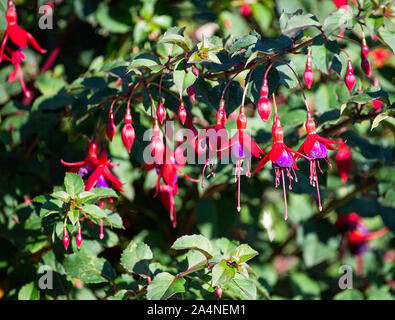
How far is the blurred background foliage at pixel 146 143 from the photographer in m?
1.04

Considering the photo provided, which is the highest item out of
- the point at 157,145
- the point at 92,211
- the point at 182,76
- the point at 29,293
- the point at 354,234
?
the point at 182,76

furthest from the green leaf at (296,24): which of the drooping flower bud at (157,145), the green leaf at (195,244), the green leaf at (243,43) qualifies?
the green leaf at (195,244)

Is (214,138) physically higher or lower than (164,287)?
higher

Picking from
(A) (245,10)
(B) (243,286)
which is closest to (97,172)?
(B) (243,286)

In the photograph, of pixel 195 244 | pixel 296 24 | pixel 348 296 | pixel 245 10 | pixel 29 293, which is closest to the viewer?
pixel 296 24

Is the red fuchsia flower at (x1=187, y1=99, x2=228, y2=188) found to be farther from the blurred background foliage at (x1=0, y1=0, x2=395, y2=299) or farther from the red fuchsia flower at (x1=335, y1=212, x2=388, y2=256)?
the red fuchsia flower at (x1=335, y1=212, x2=388, y2=256)

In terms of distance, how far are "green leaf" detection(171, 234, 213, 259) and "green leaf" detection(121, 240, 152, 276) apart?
15 cm

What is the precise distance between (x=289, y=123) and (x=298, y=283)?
59 cm

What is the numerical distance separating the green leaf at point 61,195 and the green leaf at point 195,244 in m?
0.21

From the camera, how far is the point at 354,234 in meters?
1.63

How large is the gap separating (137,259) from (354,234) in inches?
38.3

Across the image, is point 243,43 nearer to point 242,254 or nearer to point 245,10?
point 242,254

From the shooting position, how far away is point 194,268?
0.82 metres
